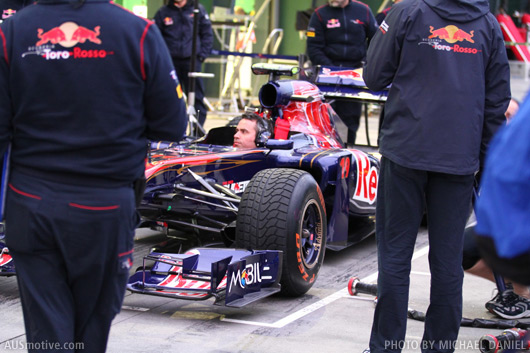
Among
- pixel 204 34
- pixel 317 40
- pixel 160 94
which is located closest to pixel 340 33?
pixel 317 40

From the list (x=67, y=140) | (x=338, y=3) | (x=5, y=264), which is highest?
(x=338, y=3)

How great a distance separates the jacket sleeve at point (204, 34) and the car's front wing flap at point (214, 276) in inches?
248

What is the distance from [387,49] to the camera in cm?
390

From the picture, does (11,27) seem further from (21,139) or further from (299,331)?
(299,331)

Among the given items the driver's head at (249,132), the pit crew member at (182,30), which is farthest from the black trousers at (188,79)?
the driver's head at (249,132)

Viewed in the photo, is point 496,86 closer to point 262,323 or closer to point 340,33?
point 262,323

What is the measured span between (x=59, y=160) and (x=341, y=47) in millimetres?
7520

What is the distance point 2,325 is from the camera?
15.6 ft

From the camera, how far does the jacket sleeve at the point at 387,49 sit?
388 cm

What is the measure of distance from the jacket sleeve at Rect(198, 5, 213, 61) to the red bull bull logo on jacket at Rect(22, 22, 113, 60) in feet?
27.7

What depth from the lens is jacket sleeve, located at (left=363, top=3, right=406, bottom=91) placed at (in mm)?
3875

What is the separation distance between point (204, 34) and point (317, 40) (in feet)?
6.13

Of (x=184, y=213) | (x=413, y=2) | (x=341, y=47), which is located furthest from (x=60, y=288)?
(x=341, y=47)

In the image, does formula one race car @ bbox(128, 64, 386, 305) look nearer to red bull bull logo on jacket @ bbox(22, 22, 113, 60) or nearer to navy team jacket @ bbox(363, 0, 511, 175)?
navy team jacket @ bbox(363, 0, 511, 175)
